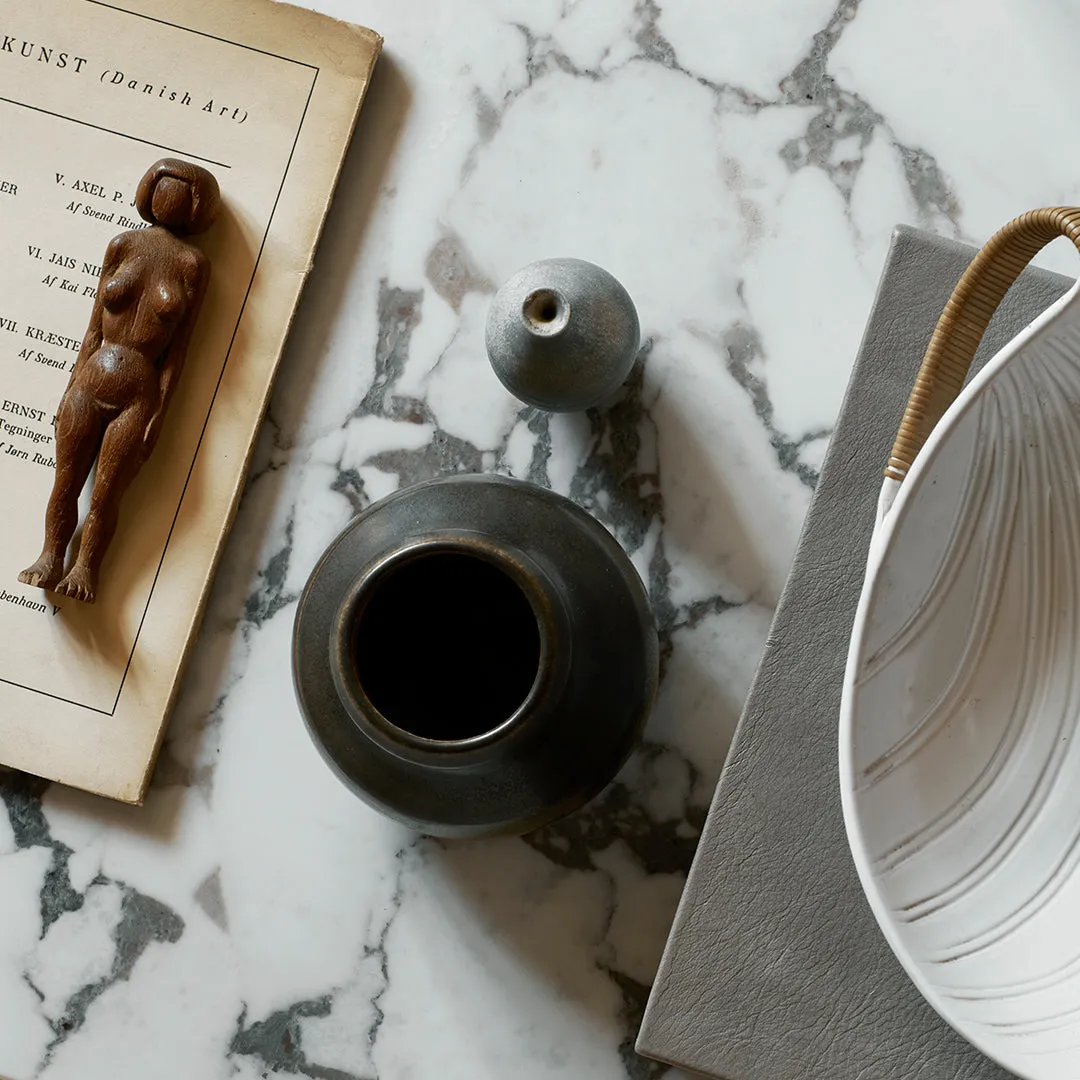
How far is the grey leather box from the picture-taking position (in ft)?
1.60

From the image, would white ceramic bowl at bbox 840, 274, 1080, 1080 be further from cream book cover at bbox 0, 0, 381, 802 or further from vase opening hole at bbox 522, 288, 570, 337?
cream book cover at bbox 0, 0, 381, 802

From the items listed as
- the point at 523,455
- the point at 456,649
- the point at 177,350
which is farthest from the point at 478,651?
the point at 177,350

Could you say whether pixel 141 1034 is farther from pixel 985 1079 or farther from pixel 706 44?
pixel 706 44

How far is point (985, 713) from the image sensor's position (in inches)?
19.3

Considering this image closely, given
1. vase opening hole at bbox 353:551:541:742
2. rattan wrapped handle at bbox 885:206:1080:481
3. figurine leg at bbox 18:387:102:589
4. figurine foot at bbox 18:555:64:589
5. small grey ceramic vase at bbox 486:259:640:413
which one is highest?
rattan wrapped handle at bbox 885:206:1080:481

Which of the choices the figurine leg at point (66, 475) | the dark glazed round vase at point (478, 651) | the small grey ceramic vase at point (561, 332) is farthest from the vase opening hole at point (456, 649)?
the figurine leg at point (66, 475)

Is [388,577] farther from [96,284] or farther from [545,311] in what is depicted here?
[96,284]

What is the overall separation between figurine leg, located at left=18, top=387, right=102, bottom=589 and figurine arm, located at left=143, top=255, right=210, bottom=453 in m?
0.03

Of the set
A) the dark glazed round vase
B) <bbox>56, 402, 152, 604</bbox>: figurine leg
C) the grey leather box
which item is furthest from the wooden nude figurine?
the grey leather box

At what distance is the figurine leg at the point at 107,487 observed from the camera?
1.89ft

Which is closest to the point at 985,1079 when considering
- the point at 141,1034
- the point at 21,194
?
the point at 141,1034

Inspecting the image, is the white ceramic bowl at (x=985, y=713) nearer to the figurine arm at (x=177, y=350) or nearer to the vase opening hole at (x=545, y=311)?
the vase opening hole at (x=545, y=311)

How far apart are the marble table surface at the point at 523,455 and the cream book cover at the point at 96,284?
0.02 metres

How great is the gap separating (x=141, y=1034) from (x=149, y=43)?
0.55 metres
